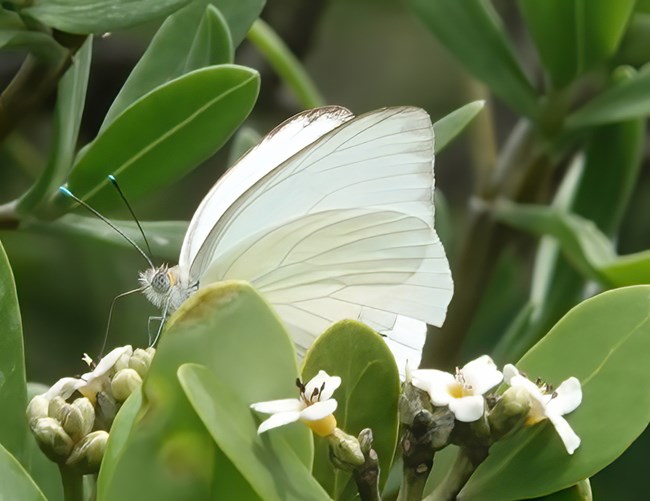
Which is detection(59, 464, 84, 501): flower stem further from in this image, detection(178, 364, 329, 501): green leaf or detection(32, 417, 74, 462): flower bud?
detection(178, 364, 329, 501): green leaf

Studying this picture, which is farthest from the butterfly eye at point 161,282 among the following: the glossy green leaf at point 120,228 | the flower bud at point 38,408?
the flower bud at point 38,408

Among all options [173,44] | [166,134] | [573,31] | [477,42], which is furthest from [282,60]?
[166,134]

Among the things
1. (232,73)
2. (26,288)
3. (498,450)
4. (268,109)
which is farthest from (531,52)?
(498,450)

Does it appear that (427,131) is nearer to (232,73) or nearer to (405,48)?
(232,73)

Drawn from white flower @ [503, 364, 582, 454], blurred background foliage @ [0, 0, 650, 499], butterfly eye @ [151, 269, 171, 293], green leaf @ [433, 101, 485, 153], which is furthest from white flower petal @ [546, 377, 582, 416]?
blurred background foliage @ [0, 0, 650, 499]

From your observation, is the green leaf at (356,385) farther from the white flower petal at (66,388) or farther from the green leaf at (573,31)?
the green leaf at (573,31)
